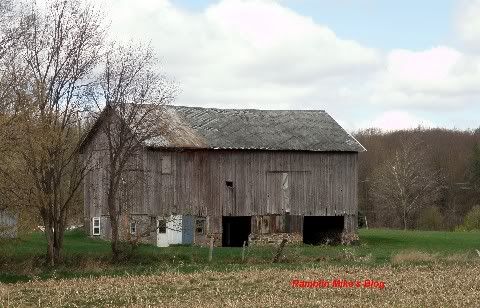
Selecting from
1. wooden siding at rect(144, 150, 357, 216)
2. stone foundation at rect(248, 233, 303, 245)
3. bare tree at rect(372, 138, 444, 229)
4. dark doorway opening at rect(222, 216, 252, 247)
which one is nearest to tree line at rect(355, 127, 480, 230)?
bare tree at rect(372, 138, 444, 229)

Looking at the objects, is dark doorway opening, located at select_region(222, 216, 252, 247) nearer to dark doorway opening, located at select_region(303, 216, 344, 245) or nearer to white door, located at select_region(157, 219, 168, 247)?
dark doorway opening, located at select_region(303, 216, 344, 245)

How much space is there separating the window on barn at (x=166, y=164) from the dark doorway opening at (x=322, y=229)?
10.2 m

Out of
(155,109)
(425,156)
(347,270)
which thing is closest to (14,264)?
(155,109)

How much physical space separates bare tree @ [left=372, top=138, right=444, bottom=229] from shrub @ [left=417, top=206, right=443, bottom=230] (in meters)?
1.05

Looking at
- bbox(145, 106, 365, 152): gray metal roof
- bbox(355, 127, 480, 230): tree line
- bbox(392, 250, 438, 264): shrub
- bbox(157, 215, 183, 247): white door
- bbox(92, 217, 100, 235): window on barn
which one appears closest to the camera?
bbox(392, 250, 438, 264): shrub

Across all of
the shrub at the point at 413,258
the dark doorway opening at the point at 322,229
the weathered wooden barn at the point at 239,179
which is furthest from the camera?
the dark doorway opening at the point at 322,229

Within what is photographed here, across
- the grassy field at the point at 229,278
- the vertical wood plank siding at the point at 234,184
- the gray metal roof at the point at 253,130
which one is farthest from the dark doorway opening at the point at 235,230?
the grassy field at the point at 229,278

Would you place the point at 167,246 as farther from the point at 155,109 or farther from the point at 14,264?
the point at 14,264

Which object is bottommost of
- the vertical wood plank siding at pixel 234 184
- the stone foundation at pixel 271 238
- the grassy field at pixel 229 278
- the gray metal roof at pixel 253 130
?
the grassy field at pixel 229 278

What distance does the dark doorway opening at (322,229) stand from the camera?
4753 centimetres

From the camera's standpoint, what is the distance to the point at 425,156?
299ft

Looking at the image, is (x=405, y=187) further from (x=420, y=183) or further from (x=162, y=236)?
(x=162, y=236)

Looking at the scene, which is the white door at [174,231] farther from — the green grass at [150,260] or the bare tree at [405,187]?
the bare tree at [405,187]

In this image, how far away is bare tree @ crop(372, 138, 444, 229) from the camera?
A: 3140 inches
